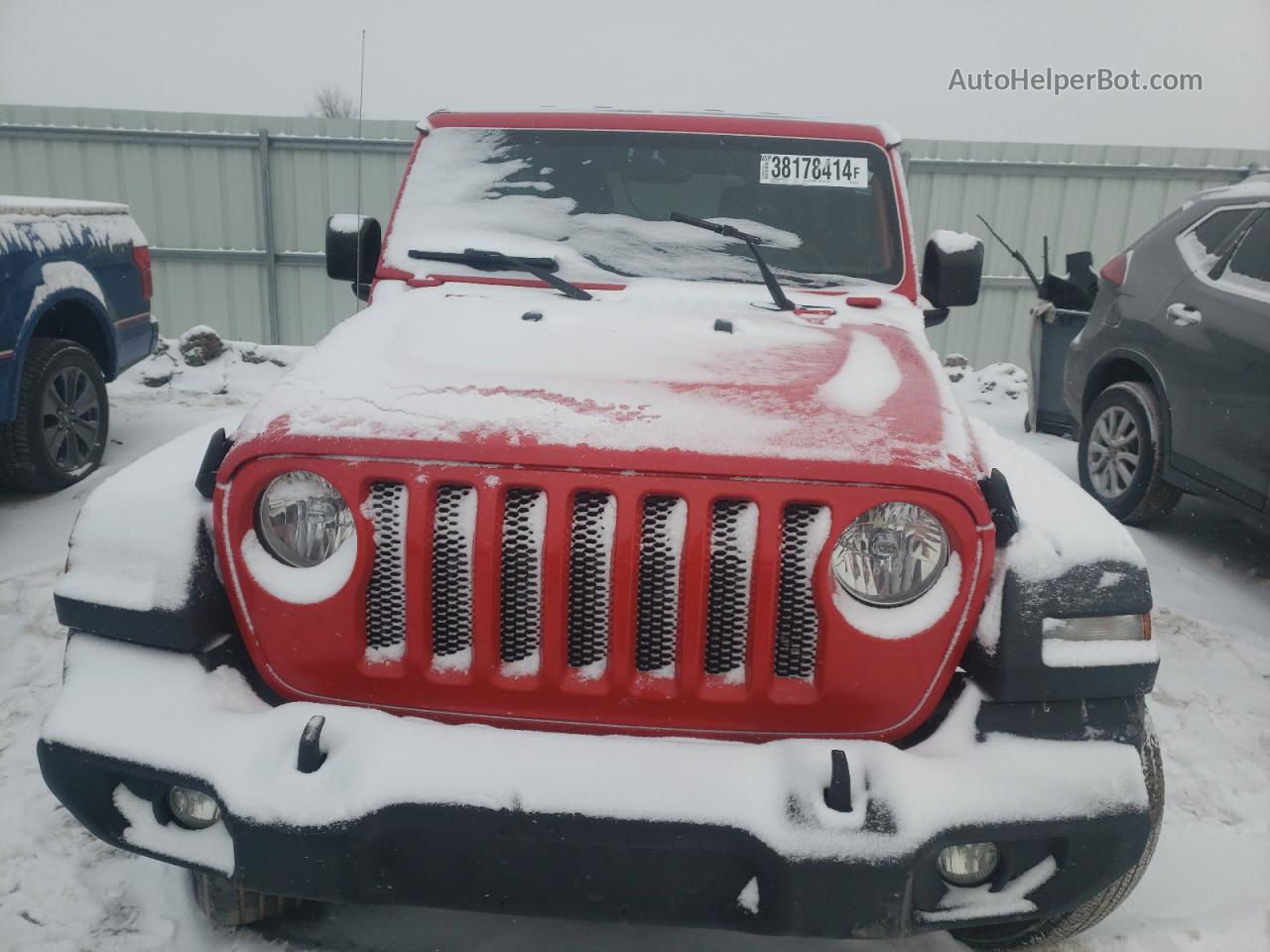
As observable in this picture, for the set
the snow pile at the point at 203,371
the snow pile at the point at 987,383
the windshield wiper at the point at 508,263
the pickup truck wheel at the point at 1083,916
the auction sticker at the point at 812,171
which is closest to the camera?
the pickup truck wheel at the point at 1083,916

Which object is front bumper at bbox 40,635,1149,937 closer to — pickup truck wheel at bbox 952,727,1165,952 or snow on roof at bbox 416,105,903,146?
pickup truck wheel at bbox 952,727,1165,952

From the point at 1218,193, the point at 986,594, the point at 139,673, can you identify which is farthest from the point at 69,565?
the point at 1218,193

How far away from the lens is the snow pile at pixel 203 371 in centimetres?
805

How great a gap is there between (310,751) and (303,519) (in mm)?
416

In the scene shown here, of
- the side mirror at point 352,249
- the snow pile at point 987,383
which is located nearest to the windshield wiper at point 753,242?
the side mirror at point 352,249

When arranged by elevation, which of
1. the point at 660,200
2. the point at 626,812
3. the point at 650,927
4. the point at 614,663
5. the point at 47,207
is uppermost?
the point at 660,200

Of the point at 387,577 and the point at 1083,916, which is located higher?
the point at 387,577

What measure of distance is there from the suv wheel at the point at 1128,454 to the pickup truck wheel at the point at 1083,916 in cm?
337

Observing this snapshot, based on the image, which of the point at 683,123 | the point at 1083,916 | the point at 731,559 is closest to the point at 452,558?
the point at 731,559

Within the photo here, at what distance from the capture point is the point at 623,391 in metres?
1.97

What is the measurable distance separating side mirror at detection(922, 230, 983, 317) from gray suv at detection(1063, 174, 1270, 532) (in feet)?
5.80

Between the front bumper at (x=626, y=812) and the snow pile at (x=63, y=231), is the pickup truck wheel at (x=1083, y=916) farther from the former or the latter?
the snow pile at (x=63, y=231)

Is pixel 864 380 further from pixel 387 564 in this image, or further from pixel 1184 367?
pixel 1184 367

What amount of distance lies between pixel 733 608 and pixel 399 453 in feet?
2.13
